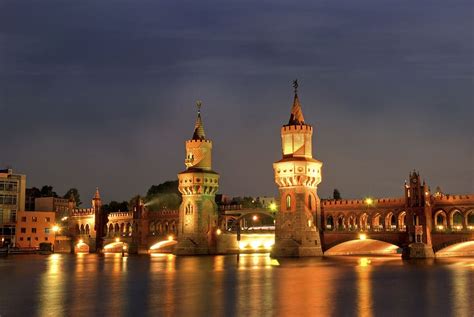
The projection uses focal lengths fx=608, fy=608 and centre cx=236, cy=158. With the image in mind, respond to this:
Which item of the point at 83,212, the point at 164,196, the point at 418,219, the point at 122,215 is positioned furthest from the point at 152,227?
the point at 418,219

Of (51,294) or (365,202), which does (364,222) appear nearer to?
(365,202)

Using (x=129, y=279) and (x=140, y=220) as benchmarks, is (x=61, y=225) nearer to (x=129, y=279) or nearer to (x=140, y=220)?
(x=140, y=220)

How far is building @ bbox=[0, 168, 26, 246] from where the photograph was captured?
394 feet

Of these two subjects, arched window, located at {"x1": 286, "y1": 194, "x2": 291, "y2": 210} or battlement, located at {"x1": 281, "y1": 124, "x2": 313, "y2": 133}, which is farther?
battlement, located at {"x1": 281, "y1": 124, "x2": 313, "y2": 133}

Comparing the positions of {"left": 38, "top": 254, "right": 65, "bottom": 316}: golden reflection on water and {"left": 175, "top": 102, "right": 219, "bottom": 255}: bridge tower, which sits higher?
{"left": 175, "top": 102, "right": 219, "bottom": 255}: bridge tower

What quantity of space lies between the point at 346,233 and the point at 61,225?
2922 inches

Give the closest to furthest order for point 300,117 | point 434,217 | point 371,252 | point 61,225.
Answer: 1. point 434,217
2. point 300,117
3. point 371,252
4. point 61,225

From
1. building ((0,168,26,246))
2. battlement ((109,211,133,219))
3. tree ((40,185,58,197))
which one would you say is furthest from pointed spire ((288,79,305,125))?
tree ((40,185,58,197))

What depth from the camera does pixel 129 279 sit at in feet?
164

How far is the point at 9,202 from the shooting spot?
4776 inches

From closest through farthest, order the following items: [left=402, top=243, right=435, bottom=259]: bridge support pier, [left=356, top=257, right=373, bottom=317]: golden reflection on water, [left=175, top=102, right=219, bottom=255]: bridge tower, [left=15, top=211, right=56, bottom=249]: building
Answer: [left=356, top=257, right=373, bottom=317]: golden reflection on water < [left=402, top=243, right=435, bottom=259]: bridge support pier < [left=175, top=102, right=219, bottom=255]: bridge tower < [left=15, top=211, right=56, bottom=249]: building

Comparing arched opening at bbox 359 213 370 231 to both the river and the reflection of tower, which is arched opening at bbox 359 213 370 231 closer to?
the river

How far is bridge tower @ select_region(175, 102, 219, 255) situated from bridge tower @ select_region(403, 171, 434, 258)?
3275cm

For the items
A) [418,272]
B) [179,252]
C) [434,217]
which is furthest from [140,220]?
[418,272]
